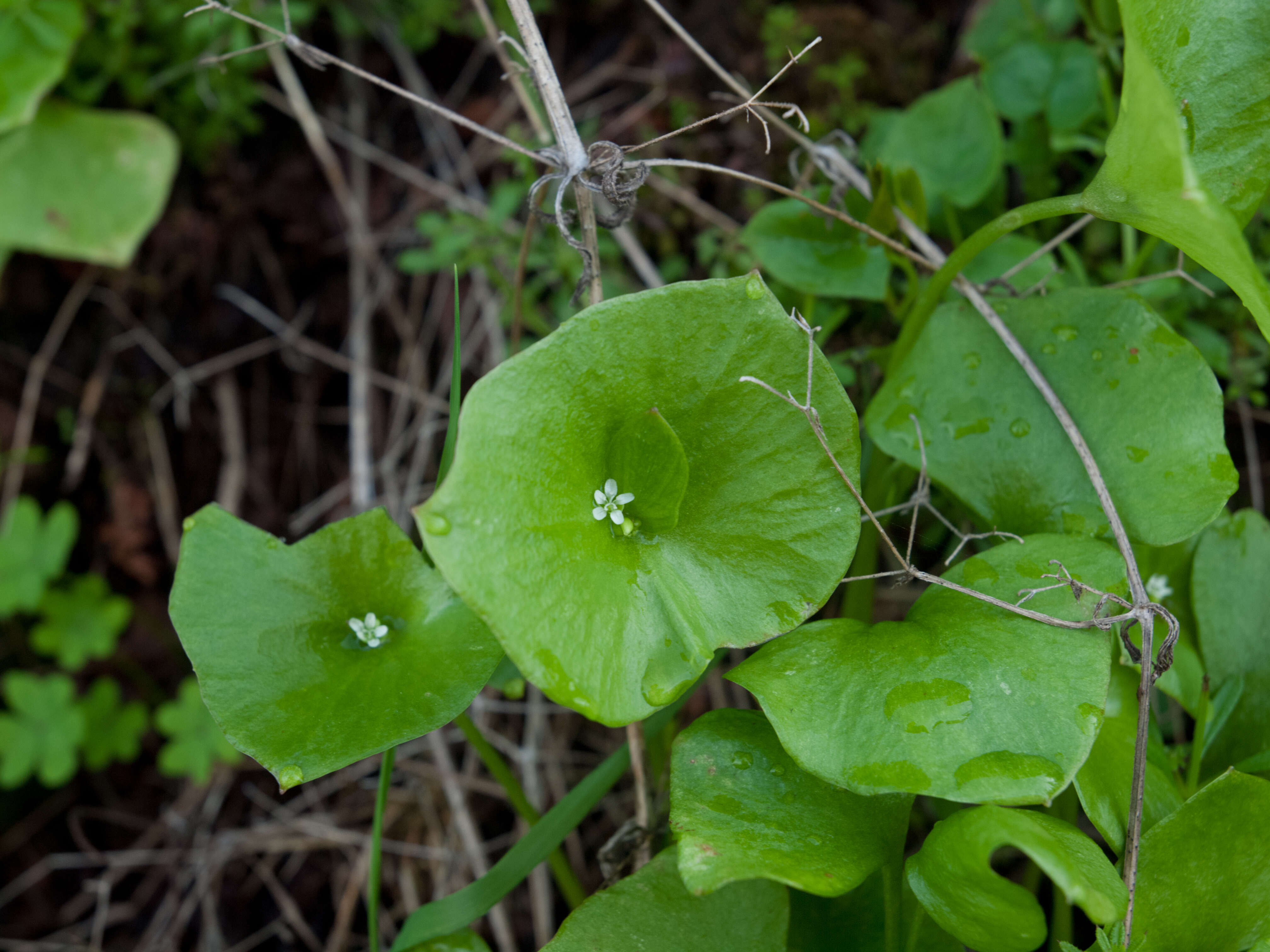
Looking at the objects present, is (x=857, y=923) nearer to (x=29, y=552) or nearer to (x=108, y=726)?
(x=108, y=726)

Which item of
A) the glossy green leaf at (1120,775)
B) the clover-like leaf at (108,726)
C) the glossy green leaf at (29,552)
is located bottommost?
the clover-like leaf at (108,726)

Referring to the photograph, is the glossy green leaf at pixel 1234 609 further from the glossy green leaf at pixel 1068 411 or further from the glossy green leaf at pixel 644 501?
the glossy green leaf at pixel 644 501

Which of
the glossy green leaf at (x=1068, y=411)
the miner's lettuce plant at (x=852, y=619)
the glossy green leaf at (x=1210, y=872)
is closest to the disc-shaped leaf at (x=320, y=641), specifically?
the miner's lettuce plant at (x=852, y=619)

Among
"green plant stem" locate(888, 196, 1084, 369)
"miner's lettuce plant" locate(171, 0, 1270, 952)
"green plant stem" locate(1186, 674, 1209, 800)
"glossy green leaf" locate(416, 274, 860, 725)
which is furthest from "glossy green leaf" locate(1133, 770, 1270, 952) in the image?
"green plant stem" locate(888, 196, 1084, 369)

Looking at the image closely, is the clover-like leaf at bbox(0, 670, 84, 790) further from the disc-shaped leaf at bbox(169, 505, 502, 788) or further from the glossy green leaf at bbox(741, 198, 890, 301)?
the glossy green leaf at bbox(741, 198, 890, 301)

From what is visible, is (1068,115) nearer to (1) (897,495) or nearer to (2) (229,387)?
(1) (897,495)
